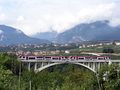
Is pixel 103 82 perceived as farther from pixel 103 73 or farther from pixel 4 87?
pixel 4 87

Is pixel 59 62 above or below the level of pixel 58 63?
above

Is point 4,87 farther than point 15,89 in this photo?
No

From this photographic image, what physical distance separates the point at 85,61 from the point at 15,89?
197 ft

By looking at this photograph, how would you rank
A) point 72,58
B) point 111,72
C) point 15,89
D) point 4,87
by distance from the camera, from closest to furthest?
point 4,87, point 15,89, point 111,72, point 72,58

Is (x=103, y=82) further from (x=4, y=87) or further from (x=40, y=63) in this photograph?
(x=40, y=63)

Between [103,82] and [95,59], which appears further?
[95,59]

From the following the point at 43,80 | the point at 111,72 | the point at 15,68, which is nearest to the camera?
the point at 111,72

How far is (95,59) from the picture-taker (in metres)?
102

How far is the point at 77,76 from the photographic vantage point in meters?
79.4

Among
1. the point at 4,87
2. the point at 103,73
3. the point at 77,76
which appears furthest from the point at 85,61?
the point at 4,87

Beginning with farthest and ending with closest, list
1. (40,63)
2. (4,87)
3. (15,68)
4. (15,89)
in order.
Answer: (40,63) → (15,68) → (15,89) → (4,87)

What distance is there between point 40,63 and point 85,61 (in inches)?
444

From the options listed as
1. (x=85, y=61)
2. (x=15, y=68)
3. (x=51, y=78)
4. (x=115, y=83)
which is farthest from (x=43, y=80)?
(x=85, y=61)

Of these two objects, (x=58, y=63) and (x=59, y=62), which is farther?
(x=59, y=62)
